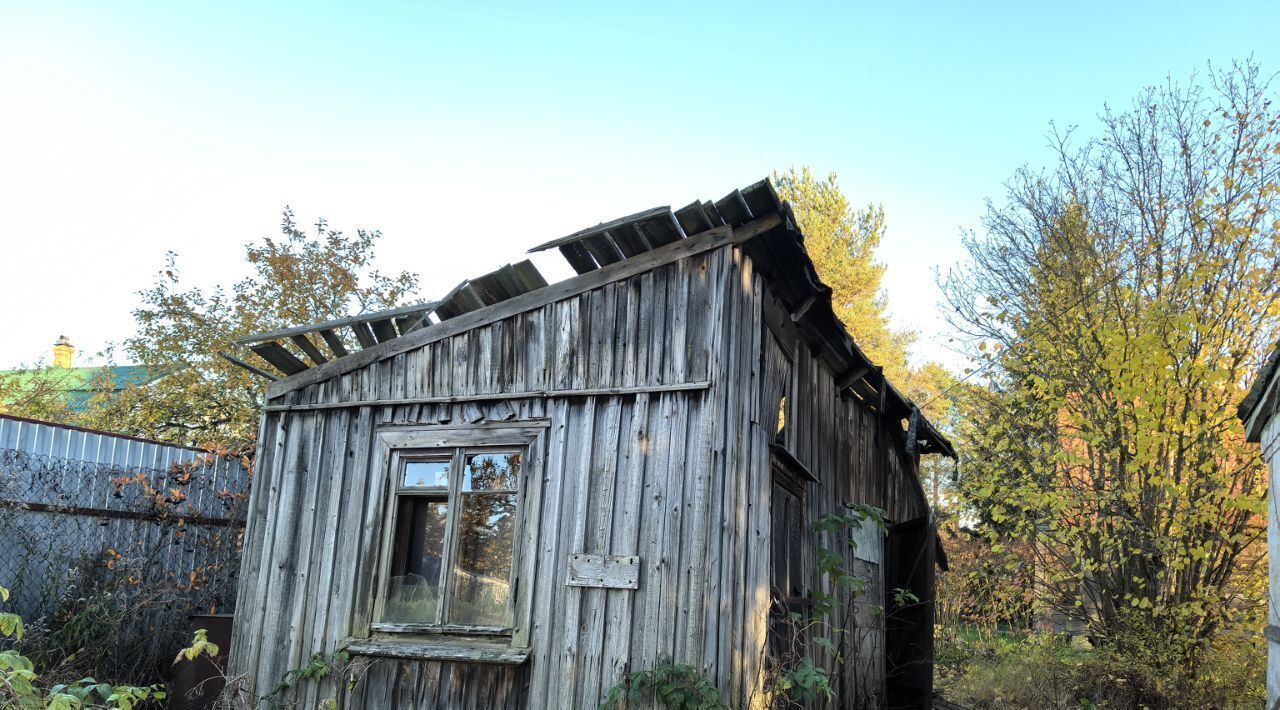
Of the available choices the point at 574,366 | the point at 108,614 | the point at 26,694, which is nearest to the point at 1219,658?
the point at 574,366

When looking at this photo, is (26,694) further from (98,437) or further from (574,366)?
(98,437)

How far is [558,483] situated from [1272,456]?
5.63 metres

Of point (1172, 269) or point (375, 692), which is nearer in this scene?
point (375, 692)

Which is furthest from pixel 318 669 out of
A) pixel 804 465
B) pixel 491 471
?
pixel 804 465

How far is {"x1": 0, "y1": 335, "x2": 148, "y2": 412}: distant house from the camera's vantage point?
22.7m

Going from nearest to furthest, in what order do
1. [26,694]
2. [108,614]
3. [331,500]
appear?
[26,694], [331,500], [108,614]

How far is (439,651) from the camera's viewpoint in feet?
23.1

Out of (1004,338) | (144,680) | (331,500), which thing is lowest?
(144,680)

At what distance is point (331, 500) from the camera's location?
805 centimetres

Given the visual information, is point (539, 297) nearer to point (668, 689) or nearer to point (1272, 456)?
point (668, 689)

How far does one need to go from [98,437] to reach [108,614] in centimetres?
249

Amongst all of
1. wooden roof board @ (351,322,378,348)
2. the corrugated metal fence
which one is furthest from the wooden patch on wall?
the corrugated metal fence

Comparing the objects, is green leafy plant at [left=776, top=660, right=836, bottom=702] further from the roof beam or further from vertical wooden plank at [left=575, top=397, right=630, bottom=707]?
the roof beam

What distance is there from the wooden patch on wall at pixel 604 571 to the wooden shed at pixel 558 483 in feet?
0.05
